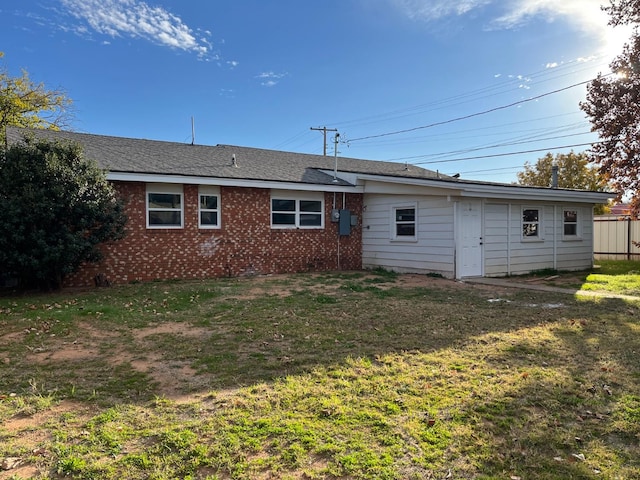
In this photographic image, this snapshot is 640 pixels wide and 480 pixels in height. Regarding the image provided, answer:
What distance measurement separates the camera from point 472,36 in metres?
14.8

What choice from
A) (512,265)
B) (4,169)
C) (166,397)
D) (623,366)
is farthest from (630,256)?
(4,169)

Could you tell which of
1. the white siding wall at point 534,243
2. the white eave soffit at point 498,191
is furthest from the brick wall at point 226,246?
the white siding wall at point 534,243

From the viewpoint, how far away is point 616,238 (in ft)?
63.7

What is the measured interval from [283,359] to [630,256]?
65.7 feet

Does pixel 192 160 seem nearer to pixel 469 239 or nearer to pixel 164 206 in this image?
pixel 164 206

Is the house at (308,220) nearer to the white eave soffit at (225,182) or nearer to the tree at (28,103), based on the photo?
the white eave soffit at (225,182)

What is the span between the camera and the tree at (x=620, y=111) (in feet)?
41.4

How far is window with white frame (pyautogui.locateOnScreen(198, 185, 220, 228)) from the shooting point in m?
12.3

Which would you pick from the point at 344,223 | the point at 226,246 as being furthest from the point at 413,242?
the point at 226,246

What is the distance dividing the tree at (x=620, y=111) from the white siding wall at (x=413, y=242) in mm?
6035

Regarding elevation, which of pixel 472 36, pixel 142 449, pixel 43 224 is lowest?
pixel 142 449

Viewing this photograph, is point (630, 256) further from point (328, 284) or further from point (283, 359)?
point (283, 359)

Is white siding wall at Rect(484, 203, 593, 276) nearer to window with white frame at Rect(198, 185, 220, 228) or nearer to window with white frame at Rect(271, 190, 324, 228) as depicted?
window with white frame at Rect(271, 190, 324, 228)

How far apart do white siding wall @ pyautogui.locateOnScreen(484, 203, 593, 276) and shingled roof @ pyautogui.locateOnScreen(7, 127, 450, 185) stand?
8.75 feet
